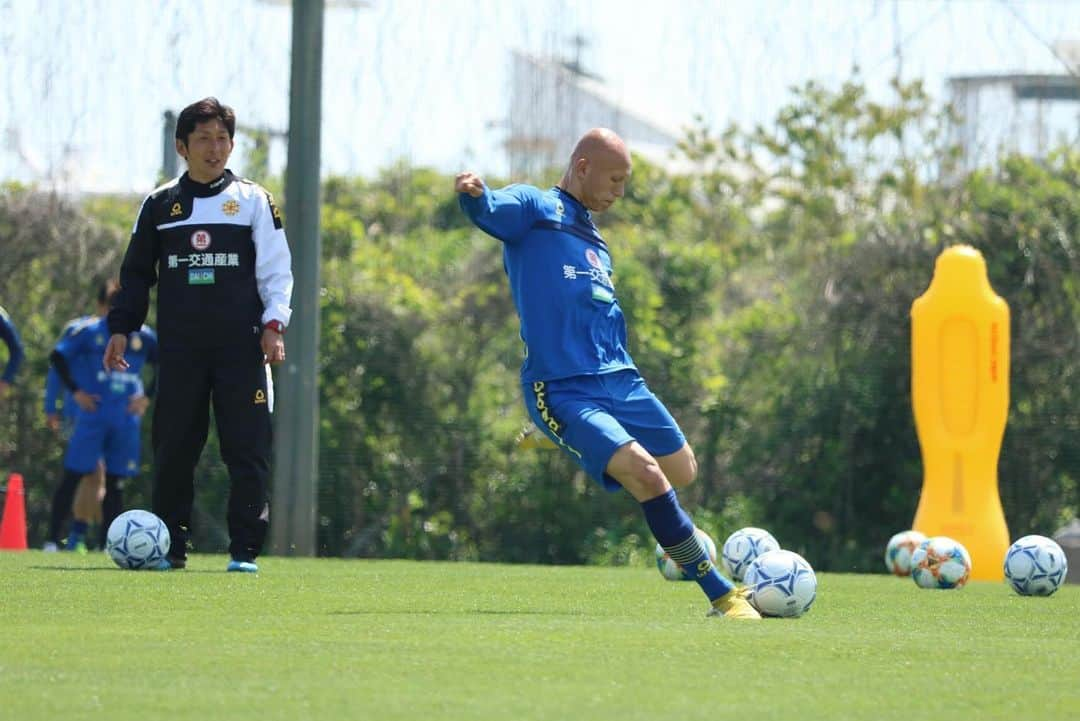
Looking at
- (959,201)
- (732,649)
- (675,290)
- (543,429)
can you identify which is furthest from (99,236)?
(732,649)

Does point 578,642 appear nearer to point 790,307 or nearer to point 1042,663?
point 1042,663

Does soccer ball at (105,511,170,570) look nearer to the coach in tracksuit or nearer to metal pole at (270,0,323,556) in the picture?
the coach in tracksuit

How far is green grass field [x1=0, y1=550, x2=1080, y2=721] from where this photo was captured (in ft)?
15.0

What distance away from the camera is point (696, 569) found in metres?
7.05

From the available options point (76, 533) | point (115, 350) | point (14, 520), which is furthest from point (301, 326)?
point (115, 350)

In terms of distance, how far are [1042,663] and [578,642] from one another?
141cm

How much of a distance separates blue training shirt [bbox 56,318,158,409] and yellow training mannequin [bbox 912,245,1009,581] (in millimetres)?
5352

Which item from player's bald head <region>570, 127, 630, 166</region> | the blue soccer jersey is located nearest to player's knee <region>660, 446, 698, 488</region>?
player's bald head <region>570, 127, 630, 166</region>

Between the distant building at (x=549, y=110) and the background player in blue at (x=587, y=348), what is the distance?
7.90 m

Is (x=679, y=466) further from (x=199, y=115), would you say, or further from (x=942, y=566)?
(x=199, y=115)

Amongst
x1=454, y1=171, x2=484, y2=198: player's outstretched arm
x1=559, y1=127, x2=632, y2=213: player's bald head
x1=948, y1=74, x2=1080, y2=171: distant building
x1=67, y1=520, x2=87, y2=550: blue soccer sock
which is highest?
x1=948, y1=74, x2=1080, y2=171: distant building

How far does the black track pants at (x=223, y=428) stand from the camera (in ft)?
29.6

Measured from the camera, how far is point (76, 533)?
13227mm

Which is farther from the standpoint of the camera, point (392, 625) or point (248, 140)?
point (248, 140)
